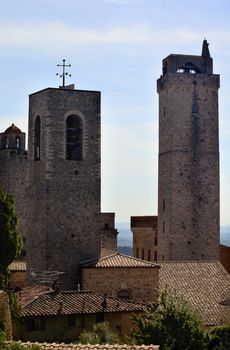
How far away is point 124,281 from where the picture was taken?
31.6 metres

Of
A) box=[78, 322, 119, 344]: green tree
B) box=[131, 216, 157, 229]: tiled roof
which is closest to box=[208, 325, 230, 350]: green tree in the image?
box=[78, 322, 119, 344]: green tree

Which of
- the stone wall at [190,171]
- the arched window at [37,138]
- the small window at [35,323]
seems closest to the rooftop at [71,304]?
the small window at [35,323]

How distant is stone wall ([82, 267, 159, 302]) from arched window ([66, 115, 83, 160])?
194 inches

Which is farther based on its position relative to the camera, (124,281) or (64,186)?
(64,186)

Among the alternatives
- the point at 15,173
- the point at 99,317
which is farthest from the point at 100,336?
the point at 15,173

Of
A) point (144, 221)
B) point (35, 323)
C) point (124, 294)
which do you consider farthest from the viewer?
point (144, 221)

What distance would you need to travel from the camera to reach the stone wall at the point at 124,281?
3141cm

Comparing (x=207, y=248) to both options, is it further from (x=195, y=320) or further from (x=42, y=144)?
(x=195, y=320)

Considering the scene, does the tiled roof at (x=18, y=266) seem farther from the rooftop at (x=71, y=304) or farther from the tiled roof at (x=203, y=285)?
the rooftop at (x=71, y=304)

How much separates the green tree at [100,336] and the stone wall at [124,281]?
Result: 413 cm

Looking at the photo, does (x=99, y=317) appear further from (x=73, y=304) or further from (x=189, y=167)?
(x=189, y=167)

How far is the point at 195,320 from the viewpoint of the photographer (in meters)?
24.6

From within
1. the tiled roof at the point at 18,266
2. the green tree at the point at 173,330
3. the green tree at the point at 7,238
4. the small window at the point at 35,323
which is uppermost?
the green tree at the point at 7,238

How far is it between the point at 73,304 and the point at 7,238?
328cm
